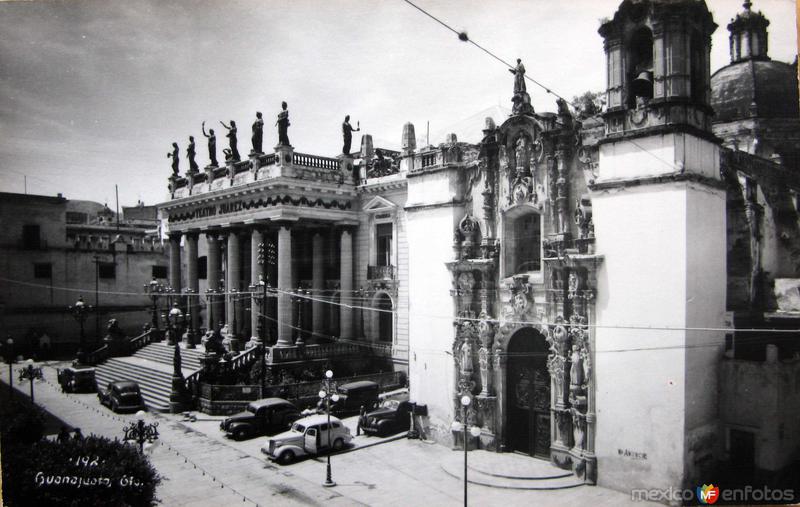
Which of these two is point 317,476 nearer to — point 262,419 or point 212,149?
point 262,419

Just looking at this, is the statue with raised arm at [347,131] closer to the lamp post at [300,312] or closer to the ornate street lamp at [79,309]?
the lamp post at [300,312]

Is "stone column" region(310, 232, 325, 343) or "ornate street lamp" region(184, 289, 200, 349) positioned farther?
"ornate street lamp" region(184, 289, 200, 349)

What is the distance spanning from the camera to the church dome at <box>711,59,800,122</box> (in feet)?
49.7

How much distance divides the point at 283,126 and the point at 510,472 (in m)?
17.7

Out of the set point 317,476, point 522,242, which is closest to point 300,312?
point 317,476

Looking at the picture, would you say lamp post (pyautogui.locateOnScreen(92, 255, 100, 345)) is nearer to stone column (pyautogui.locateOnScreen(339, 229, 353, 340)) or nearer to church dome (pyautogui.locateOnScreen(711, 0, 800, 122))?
stone column (pyautogui.locateOnScreen(339, 229, 353, 340))

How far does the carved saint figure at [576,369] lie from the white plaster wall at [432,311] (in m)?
4.30

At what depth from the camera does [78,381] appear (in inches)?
974

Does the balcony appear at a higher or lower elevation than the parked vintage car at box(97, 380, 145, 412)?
higher

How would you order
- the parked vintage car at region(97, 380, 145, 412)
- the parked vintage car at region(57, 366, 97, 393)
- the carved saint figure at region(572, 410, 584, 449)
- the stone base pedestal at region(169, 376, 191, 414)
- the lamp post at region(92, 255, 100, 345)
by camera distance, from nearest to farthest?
the carved saint figure at region(572, 410, 584, 449) → the parked vintage car at region(97, 380, 145, 412) → the stone base pedestal at region(169, 376, 191, 414) → the parked vintage car at region(57, 366, 97, 393) → the lamp post at region(92, 255, 100, 345)

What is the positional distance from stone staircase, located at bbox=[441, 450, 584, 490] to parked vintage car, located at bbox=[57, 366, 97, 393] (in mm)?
18016

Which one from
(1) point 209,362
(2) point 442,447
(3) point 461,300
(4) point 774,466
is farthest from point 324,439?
(4) point 774,466

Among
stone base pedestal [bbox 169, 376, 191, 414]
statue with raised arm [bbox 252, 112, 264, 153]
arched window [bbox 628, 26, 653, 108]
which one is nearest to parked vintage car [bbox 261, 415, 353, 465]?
stone base pedestal [bbox 169, 376, 191, 414]

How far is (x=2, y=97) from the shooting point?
37.7 feet
